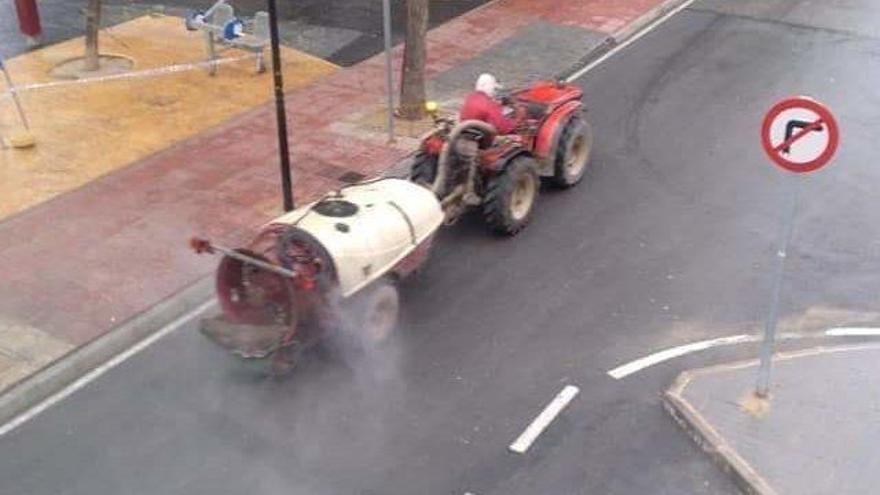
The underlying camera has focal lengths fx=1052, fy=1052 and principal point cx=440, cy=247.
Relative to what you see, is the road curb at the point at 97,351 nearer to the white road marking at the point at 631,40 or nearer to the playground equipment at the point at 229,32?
the playground equipment at the point at 229,32

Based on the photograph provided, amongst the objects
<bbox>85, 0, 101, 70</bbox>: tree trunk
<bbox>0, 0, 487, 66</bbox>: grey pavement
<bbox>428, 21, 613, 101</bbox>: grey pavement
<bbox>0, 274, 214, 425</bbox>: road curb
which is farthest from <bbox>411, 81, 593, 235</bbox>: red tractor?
<bbox>85, 0, 101, 70</bbox>: tree trunk

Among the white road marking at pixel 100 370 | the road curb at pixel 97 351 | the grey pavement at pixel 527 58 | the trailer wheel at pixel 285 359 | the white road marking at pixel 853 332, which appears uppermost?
the trailer wheel at pixel 285 359

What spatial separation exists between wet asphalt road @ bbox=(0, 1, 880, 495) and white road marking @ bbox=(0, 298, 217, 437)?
0.37ft

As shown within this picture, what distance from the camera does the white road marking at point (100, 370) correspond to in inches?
332

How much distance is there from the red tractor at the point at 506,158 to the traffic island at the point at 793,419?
292cm

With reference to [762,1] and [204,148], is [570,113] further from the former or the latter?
[762,1]

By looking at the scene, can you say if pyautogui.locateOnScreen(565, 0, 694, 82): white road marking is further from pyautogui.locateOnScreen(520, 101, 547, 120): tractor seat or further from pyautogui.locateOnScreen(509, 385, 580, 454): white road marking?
pyautogui.locateOnScreen(509, 385, 580, 454): white road marking

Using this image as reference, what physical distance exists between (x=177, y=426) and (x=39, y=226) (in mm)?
4106

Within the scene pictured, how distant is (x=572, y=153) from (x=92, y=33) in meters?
7.68

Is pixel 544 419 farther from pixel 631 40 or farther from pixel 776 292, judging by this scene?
pixel 631 40

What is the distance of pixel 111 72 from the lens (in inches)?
617

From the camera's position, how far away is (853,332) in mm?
9359

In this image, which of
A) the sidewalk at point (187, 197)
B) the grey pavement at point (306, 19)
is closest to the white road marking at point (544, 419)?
the sidewalk at point (187, 197)

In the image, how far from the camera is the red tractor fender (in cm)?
1124
